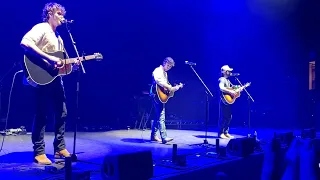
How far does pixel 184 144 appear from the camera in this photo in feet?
22.9

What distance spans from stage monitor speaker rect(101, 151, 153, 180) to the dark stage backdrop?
25.7ft

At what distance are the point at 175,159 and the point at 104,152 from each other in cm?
165

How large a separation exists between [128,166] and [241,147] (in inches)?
87.9

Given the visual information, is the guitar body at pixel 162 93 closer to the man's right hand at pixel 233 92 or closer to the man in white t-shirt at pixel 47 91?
the man's right hand at pixel 233 92

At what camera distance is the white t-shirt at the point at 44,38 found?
4.34 meters

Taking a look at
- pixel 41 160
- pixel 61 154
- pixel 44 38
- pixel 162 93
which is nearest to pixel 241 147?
pixel 61 154

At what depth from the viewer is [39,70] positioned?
170 inches

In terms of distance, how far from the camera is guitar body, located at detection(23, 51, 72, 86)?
14.0 ft

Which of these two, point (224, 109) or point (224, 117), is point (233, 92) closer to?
point (224, 109)

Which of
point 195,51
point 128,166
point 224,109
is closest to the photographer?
point 128,166

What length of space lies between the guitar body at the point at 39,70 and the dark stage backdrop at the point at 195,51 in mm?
6541

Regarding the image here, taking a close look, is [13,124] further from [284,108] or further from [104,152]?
[284,108]

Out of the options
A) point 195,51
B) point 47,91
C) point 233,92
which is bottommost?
point 47,91

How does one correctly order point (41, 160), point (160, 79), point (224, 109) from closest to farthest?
1. point (41, 160)
2. point (160, 79)
3. point (224, 109)
